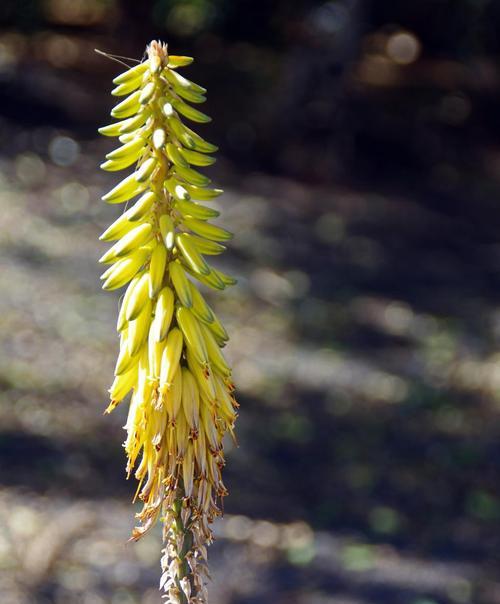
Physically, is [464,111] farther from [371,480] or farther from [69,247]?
[371,480]

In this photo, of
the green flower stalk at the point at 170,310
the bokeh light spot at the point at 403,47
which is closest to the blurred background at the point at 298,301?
the bokeh light spot at the point at 403,47

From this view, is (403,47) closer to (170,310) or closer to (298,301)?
(298,301)

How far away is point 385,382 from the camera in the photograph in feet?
27.5

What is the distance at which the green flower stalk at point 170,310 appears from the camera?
97.0 inches

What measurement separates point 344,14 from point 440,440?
6.68 meters

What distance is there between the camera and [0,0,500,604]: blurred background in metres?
6.39

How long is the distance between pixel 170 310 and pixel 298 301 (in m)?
7.07

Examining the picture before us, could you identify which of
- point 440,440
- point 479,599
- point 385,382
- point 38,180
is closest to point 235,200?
point 38,180

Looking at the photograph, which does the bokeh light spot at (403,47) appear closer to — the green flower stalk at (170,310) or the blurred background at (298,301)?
the blurred background at (298,301)

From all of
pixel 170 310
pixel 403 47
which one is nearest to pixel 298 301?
pixel 170 310

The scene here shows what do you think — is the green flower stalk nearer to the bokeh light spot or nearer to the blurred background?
the blurred background

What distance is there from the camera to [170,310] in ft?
8.45

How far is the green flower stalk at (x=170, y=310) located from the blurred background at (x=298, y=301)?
3492mm

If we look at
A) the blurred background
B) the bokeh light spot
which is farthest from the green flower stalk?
the bokeh light spot
